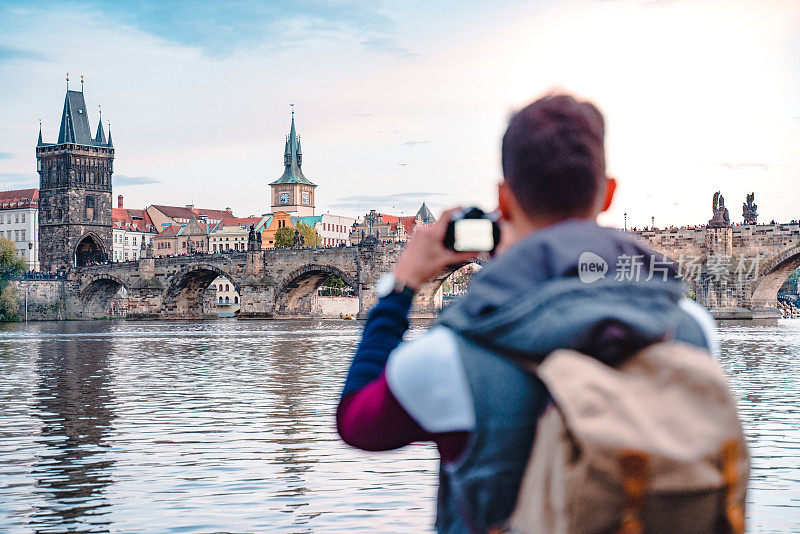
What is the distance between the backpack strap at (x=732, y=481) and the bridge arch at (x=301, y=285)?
5708 centimetres

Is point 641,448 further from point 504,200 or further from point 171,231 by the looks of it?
point 171,231

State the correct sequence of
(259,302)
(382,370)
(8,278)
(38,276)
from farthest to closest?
(38,276) → (8,278) → (259,302) → (382,370)

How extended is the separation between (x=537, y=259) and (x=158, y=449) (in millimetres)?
6802

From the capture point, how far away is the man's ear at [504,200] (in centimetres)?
174

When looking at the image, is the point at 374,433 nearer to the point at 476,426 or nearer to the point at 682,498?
the point at 476,426

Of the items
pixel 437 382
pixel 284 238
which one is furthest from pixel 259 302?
pixel 437 382

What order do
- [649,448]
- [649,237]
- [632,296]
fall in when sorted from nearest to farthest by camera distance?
[649,448], [632,296], [649,237]

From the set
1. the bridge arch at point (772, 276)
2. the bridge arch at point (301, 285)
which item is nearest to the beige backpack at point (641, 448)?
the bridge arch at point (772, 276)

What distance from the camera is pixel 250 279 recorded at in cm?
6262

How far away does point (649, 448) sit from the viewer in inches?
51.1

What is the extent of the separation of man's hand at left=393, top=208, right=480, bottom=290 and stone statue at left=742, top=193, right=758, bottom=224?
5237cm

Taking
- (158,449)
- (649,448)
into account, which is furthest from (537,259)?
(158,449)

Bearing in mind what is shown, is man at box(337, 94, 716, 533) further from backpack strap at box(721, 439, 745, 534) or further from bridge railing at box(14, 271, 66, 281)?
bridge railing at box(14, 271, 66, 281)

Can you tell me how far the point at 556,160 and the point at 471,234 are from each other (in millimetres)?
208
